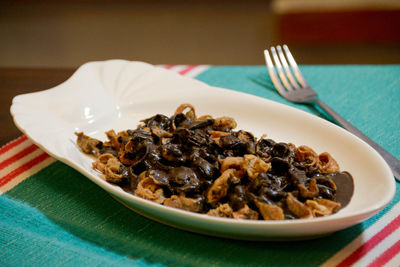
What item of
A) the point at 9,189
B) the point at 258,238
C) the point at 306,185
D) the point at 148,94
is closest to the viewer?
the point at 258,238

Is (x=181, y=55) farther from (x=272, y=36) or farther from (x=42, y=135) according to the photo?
(x=42, y=135)

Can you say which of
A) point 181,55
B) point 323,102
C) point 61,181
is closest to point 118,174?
point 61,181

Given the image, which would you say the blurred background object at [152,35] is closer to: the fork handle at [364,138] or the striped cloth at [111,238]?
Answer: the fork handle at [364,138]

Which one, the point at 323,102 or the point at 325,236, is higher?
the point at 323,102

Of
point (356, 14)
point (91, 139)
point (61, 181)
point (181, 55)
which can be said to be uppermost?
point (356, 14)

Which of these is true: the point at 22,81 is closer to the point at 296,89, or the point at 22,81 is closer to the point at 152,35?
the point at 296,89

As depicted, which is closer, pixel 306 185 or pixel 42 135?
pixel 306 185
